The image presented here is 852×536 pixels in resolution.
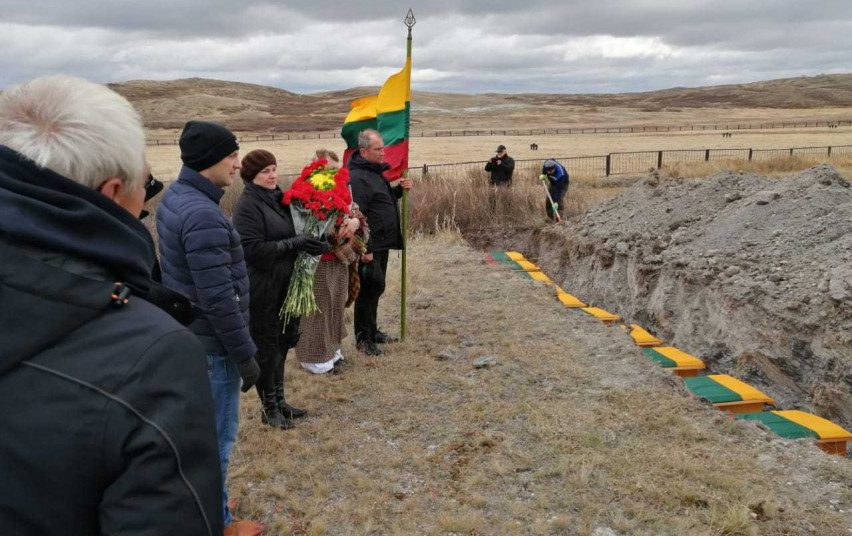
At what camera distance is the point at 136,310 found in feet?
4.31

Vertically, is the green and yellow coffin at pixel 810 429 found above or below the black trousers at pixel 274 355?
below

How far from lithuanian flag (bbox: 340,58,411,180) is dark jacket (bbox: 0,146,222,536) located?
5.28 m

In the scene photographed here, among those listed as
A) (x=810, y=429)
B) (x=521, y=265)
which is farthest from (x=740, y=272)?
(x=521, y=265)

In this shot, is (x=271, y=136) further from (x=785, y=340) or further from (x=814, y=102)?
(x=814, y=102)

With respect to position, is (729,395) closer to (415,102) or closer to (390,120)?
(390,120)

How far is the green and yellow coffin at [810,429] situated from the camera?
4945mm

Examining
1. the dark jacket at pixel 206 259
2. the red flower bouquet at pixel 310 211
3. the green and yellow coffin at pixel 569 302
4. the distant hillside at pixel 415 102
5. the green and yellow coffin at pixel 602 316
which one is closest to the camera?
the dark jacket at pixel 206 259

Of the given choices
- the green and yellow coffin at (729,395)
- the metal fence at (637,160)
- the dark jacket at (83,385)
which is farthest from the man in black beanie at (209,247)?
the metal fence at (637,160)

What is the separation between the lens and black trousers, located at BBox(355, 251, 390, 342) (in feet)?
20.9

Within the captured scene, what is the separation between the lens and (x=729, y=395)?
18.6 feet

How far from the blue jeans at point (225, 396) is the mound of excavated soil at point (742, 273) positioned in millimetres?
4952

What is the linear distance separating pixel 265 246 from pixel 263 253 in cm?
5

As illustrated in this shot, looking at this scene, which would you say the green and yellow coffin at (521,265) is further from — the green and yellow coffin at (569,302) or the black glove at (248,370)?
the black glove at (248,370)

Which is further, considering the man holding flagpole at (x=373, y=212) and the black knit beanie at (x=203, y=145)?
the man holding flagpole at (x=373, y=212)
